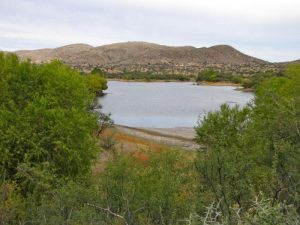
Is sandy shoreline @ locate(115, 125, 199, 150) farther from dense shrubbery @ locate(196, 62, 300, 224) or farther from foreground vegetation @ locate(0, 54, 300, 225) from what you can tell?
dense shrubbery @ locate(196, 62, 300, 224)

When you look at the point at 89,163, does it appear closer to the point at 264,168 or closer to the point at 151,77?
the point at 264,168

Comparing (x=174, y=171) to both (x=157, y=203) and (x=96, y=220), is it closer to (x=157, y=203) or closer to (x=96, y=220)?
(x=157, y=203)

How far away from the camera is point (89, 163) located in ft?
76.8

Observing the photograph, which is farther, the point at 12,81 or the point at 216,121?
the point at 216,121

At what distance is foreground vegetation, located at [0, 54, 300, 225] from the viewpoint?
42.5 feet

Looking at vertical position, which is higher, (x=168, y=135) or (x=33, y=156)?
(x=33, y=156)

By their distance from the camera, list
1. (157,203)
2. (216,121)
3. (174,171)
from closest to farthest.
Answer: (157,203), (174,171), (216,121)

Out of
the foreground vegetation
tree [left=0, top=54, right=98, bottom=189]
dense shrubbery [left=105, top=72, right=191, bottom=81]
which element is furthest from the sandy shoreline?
dense shrubbery [left=105, top=72, right=191, bottom=81]

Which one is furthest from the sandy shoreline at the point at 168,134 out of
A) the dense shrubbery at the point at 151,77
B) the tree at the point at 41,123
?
the dense shrubbery at the point at 151,77

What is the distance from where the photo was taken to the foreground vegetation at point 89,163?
1295cm

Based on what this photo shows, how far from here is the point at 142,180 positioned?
17500 mm

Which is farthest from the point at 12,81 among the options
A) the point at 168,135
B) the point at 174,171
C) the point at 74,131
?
the point at 168,135

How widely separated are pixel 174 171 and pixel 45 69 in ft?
30.3

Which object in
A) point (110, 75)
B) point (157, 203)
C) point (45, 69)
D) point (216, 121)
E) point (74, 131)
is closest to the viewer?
point (157, 203)
